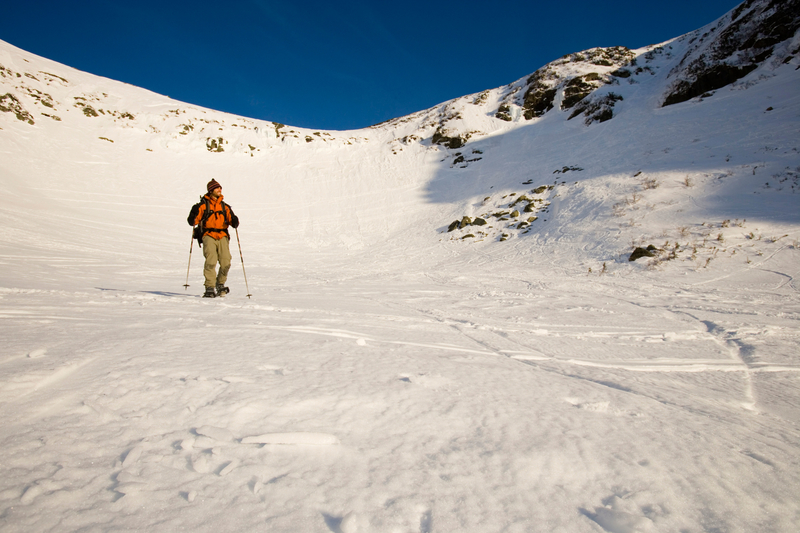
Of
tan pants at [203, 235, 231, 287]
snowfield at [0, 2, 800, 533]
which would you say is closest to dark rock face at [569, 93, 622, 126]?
snowfield at [0, 2, 800, 533]

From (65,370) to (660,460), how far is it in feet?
9.40

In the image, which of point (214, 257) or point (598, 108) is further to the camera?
point (598, 108)

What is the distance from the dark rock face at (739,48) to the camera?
16547 millimetres

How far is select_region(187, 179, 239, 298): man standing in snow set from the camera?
5.20 metres

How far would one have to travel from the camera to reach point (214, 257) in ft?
17.3

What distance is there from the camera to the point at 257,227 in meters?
16.9

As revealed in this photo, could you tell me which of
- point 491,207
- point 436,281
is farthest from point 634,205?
point 436,281

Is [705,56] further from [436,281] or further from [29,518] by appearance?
[29,518]

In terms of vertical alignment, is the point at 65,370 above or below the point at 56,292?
below

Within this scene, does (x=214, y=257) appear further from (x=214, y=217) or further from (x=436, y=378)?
(x=436, y=378)

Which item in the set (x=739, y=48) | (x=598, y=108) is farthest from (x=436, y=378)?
(x=739, y=48)

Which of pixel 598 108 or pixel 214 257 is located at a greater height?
pixel 598 108

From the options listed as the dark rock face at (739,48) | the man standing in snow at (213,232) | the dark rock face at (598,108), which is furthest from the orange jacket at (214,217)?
the dark rock face at (739,48)

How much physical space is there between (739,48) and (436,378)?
26.3m
